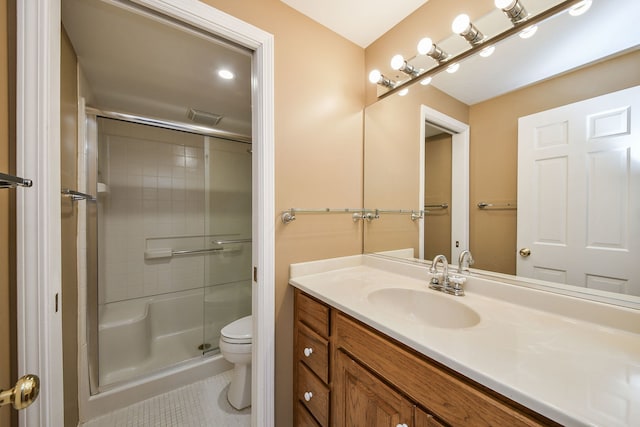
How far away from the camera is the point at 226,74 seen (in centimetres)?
157

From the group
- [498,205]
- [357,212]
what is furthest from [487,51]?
[357,212]

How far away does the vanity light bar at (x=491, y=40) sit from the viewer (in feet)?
2.70

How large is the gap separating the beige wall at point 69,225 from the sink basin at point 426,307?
4.96 ft

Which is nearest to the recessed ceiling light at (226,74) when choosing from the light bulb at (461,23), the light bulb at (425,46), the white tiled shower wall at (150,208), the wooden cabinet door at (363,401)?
the white tiled shower wall at (150,208)

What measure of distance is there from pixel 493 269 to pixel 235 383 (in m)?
1.69

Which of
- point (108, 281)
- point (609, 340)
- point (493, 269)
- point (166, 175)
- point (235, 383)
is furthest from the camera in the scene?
point (166, 175)

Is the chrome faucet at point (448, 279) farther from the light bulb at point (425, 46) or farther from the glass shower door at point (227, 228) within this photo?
the glass shower door at point (227, 228)

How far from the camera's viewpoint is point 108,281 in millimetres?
2111

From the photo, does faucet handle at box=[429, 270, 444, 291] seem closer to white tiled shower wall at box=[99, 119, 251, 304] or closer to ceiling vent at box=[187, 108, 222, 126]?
white tiled shower wall at box=[99, 119, 251, 304]

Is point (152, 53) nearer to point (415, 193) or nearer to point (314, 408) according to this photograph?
point (415, 193)

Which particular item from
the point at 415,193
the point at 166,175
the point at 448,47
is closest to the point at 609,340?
the point at 415,193

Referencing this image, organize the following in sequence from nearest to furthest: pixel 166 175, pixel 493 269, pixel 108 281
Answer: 1. pixel 493 269
2. pixel 108 281
3. pixel 166 175


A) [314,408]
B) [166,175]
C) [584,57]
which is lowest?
[314,408]

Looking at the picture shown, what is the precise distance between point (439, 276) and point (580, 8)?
43.6 inches
